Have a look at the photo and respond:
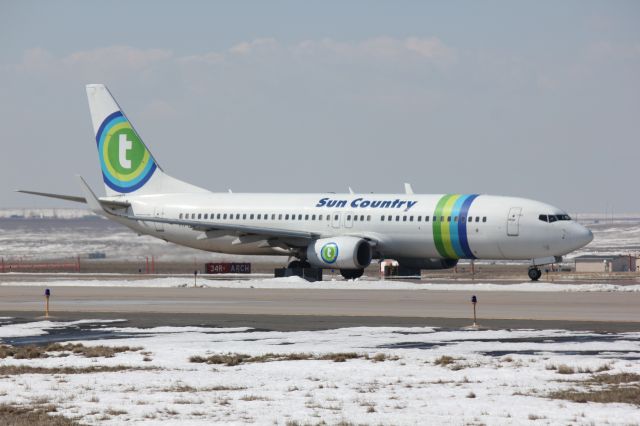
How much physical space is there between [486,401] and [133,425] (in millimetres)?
5555

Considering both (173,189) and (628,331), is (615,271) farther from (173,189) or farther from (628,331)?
(628,331)

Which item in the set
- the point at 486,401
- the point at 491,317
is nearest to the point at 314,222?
the point at 491,317

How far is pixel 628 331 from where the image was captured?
30891mm

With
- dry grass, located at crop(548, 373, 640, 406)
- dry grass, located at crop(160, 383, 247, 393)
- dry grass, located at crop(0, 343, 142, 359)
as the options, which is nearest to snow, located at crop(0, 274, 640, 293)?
dry grass, located at crop(0, 343, 142, 359)

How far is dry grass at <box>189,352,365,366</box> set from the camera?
25078mm

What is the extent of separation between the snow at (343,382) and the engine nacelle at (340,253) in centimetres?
2797

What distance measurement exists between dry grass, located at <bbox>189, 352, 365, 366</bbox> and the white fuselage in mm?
32263

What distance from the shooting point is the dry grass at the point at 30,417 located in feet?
57.8

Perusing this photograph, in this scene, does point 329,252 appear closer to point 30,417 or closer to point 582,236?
point 582,236

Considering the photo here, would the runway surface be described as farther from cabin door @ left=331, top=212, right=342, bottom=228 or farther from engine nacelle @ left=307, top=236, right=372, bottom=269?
cabin door @ left=331, top=212, right=342, bottom=228

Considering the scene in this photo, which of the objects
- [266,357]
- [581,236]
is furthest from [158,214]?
[266,357]

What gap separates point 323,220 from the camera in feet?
203

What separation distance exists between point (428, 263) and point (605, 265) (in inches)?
843

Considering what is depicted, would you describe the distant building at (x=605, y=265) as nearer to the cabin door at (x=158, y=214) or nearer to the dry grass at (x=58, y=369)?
the cabin door at (x=158, y=214)
